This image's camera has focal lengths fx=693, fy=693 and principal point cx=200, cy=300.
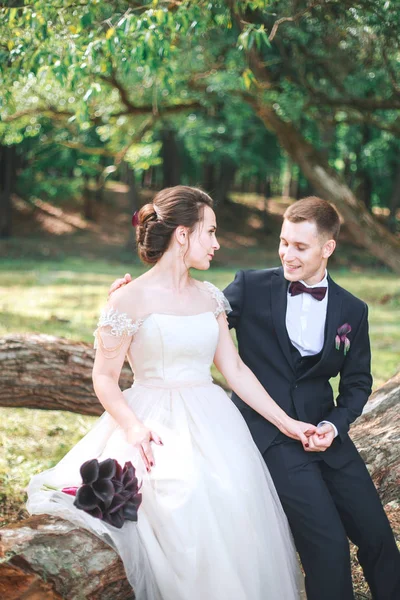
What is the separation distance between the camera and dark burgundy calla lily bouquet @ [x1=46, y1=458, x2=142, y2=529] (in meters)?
2.91

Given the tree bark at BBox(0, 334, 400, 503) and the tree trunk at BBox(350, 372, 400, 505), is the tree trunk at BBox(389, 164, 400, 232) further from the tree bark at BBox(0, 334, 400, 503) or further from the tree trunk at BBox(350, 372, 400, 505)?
the tree trunk at BBox(350, 372, 400, 505)

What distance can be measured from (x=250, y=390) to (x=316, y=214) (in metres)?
1.01

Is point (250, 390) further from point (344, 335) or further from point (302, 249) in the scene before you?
point (302, 249)

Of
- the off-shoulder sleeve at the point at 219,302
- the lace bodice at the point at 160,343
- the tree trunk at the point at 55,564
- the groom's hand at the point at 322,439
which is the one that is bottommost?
the tree trunk at the point at 55,564

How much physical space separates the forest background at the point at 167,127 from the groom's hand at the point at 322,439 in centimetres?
182

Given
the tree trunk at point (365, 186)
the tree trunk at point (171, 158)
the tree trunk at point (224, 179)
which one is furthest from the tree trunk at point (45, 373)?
the tree trunk at point (365, 186)

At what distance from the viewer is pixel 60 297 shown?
15.0 meters

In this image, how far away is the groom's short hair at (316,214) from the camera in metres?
3.72

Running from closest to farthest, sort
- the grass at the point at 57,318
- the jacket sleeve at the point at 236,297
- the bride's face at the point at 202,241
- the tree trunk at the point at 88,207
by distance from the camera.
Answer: the bride's face at the point at 202,241
the jacket sleeve at the point at 236,297
the grass at the point at 57,318
the tree trunk at the point at 88,207

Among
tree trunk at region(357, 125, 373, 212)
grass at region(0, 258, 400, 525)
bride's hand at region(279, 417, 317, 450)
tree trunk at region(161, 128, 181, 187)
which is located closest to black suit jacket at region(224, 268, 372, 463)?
bride's hand at region(279, 417, 317, 450)

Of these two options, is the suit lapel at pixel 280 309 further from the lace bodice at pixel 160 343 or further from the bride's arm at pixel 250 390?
the lace bodice at pixel 160 343

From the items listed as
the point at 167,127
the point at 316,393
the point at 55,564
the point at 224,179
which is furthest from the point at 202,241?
the point at 224,179

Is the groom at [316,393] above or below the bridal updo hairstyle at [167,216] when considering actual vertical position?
below

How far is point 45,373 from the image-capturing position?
198 inches
